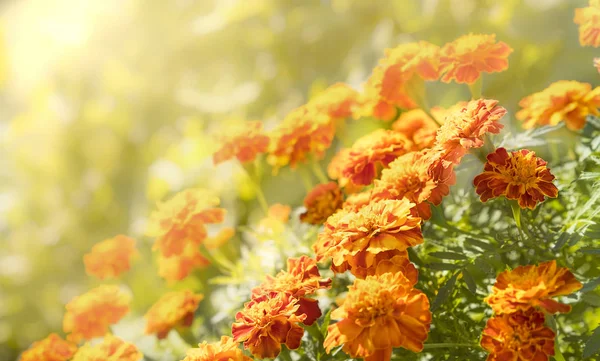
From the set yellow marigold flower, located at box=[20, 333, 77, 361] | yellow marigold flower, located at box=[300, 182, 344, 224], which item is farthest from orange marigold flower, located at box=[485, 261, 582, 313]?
yellow marigold flower, located at box=[20, 333, 77, 361]

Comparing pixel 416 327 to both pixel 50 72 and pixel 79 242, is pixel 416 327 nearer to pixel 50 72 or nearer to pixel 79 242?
pixel 79 242

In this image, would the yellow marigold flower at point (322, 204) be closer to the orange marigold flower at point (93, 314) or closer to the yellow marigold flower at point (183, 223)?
the yellow marigold flower at point (183, 223)

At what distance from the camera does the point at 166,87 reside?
1.72 m

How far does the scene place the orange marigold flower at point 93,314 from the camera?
775mm

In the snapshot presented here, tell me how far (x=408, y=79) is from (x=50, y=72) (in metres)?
1.54

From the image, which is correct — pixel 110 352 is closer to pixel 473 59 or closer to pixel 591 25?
pixel 473 59

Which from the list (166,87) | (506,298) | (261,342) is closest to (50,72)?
(166,87)

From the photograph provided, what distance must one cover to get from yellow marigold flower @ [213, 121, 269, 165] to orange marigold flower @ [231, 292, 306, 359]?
13.5 inches

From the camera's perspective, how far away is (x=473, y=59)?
2.04ft

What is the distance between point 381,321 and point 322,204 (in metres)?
0.26

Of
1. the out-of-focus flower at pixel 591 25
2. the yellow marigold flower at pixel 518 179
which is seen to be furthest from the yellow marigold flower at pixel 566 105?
the yellow marigold flower at pixel 518 179

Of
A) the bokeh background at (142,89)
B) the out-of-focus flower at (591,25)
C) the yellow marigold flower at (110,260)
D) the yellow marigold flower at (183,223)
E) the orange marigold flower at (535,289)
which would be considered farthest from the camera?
→ the bokeh background at (142,89)

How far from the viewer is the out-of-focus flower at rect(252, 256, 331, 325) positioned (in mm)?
509

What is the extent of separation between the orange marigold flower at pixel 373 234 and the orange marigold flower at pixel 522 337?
0.32ft
